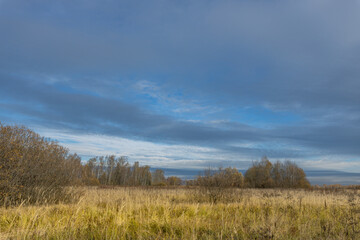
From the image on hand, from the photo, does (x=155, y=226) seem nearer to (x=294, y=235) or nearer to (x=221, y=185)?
(x=294, y=235)

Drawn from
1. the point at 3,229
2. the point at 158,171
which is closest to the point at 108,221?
the point at 3,229

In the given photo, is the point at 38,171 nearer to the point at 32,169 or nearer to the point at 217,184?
the point at 32,169

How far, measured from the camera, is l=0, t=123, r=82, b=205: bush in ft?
29.5

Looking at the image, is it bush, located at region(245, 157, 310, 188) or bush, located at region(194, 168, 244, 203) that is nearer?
bush, located at region(194, 168, 244, 203)

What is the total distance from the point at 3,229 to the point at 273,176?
181 feet

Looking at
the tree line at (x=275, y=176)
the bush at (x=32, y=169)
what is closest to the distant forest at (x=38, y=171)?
the bush at (x=32, y=169)

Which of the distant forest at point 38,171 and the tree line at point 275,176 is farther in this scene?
the tree line at point 275,176

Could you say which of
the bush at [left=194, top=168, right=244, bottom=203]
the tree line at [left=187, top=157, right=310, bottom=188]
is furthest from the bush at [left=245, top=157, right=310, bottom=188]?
the bush at [left=194, top=168, right=244, bottom=203]

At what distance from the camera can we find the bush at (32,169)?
898cm

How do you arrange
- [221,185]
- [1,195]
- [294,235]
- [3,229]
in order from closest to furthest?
[294,235]
[3,229]
[1,195]
[221,185]

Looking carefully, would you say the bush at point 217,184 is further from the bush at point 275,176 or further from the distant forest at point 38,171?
the bush at point 275,176

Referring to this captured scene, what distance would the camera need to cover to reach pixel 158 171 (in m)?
Answer: 84.9

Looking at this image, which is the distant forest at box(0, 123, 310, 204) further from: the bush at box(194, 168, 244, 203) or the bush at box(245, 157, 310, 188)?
the bush at box(245, 157, 310, 188)

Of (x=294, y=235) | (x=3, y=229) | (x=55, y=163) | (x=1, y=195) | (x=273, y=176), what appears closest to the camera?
(x=294, y=235)
